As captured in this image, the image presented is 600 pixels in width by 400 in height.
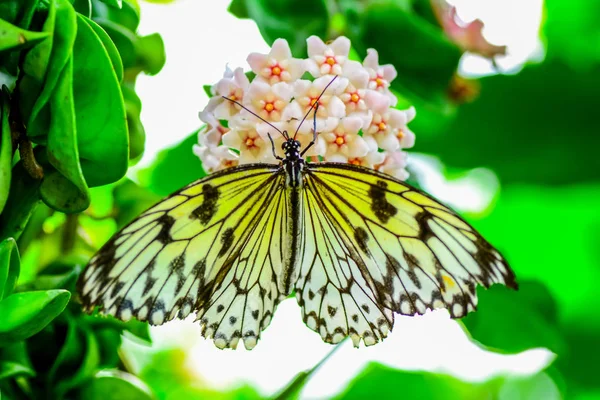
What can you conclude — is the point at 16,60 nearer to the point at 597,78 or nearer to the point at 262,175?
the point at 262,175

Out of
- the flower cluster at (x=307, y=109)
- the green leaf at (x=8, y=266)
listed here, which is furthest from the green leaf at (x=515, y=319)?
the green leaf at (x=8, y=266)

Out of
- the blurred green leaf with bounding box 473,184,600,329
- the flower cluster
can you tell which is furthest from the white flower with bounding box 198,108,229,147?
the blurred green leaf with bounding box 473,184,600,329

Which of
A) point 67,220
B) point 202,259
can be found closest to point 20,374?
point 202,259

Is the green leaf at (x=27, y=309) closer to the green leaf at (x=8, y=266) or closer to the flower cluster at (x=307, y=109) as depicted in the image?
the green leaf at (x=8, y=266)

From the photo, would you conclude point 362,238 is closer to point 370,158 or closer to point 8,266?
point 370,158

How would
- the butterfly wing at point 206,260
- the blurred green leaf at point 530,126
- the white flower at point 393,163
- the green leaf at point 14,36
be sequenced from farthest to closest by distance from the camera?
the blurred green leaf at point 530,126, the white flower at point 393,163, the butterfly wing at point 206,260, the green leaf at point 14,36

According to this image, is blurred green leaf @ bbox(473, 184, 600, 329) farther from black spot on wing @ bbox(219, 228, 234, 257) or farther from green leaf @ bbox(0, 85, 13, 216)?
green leaf @ bbox(0, 85, 13, 216)
